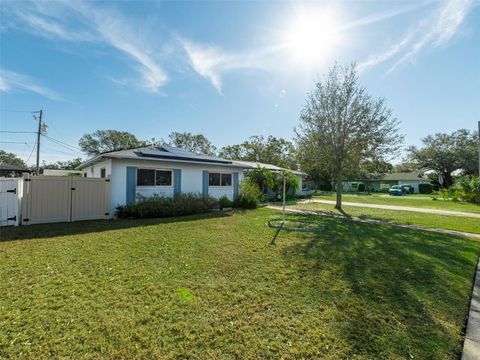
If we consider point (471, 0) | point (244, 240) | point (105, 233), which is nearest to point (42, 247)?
point (105, 233)

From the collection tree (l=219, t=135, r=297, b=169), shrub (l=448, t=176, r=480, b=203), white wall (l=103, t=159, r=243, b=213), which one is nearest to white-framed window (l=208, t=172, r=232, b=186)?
white wall (l=103, t=159, r=243, b=213)

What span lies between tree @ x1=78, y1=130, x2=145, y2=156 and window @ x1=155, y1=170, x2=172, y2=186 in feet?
136

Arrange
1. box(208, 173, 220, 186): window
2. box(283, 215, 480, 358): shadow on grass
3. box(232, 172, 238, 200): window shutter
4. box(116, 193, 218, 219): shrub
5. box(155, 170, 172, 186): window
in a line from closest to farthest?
box(283, 215, 480, 358): shadow on grass, box(116, 193, 218, 219): shrub, box(155, 170, 172, 186): window, box(208, 173, 220, 186): window, box(232, 172, 238, 200): window shutter

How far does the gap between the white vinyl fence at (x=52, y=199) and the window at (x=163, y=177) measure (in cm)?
245

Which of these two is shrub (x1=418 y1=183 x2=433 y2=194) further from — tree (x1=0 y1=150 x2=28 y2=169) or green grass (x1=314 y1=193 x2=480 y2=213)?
tree (x1=0 y1=150 x2=28 y2=169)

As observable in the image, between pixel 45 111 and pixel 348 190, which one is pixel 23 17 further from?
pixel 348 190

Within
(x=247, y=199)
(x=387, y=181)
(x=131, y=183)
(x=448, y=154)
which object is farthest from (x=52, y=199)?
(x=387, y=181)

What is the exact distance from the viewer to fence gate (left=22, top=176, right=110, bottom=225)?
8211 millimetres

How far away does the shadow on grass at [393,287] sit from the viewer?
2521 millimetres

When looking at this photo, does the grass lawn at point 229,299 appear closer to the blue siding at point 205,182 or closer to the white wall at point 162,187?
the white wall at point 162,187

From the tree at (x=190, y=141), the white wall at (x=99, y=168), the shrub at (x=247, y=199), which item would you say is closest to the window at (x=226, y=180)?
the shrub at (x=247, y=199)

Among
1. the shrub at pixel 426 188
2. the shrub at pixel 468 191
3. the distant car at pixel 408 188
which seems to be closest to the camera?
the shrub at pixel 468 191

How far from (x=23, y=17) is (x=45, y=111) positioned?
22254mm

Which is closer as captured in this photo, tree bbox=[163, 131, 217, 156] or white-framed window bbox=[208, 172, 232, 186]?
white-framed window bbox=[208, 172, 232, 186]
